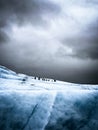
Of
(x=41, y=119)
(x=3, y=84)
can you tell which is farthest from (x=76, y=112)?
(x=3, y=84)

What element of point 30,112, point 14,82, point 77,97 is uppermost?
point 14,82

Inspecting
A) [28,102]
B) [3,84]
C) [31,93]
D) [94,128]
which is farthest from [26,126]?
[3,84]

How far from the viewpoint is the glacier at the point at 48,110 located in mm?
3238

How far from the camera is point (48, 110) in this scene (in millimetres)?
3416

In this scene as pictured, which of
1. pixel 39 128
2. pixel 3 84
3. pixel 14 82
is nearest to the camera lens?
pixel 39 128

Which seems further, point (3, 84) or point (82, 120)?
point (3, 84)

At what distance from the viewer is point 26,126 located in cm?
320

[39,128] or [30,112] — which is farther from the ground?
[30,112]

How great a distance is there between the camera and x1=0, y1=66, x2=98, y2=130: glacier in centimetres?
324

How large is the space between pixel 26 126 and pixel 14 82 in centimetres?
164

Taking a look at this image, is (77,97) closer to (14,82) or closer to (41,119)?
(41,119)

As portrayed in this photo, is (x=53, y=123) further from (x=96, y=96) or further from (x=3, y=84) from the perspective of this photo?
(x=3, y=84)

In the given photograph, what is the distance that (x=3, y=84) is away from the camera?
14.3 ft

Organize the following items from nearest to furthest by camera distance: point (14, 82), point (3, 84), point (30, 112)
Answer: point (30, 112)
point (3, 84)
point (14, 82)
